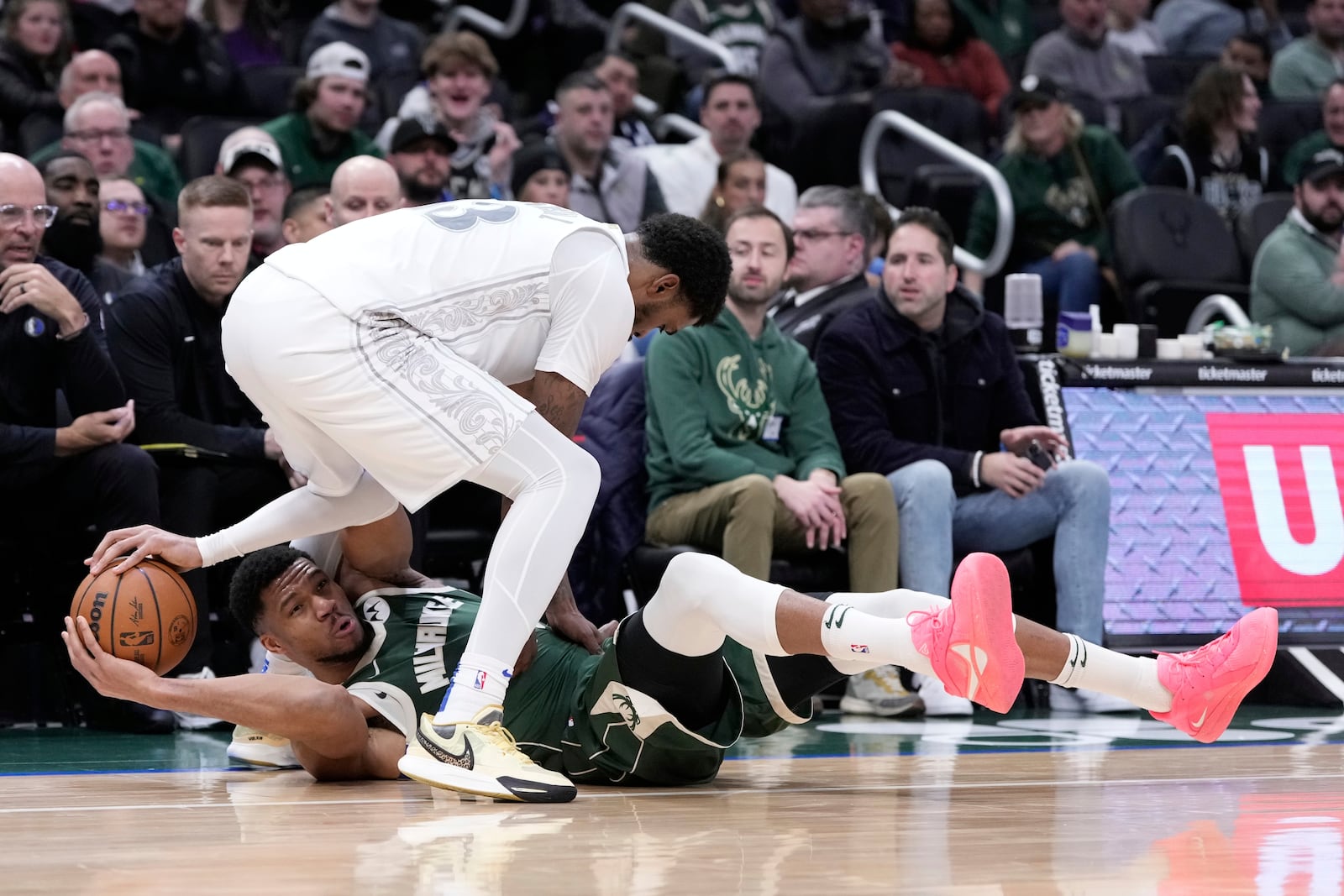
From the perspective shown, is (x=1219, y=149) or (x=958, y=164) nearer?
(x=958, y=164)

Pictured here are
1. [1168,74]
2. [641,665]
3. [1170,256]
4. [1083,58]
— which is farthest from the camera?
[1168,74]

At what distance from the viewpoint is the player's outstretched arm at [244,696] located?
4066 mm

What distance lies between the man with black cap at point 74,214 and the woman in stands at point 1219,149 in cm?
610

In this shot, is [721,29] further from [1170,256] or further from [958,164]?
[1170,256]

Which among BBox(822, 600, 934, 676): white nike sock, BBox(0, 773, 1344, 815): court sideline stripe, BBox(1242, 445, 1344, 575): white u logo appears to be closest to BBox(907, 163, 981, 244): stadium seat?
BBox(1242, 445, 1344, 575): white u logo

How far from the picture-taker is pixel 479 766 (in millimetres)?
3852

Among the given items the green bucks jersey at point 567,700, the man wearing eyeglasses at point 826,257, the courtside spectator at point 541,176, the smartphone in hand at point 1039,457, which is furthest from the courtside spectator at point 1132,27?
the green bucks jersey at point 567,700

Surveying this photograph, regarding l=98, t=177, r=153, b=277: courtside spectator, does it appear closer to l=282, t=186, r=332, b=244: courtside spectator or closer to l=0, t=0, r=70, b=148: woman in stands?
l=282, t=186, r=332, b=244: courtside spectator

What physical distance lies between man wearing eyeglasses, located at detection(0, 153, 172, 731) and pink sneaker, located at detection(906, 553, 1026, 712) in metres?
3.09

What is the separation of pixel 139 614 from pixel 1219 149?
7.85m

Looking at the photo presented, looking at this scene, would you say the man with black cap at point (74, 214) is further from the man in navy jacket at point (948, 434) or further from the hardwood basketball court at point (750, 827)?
the man in navy jacket at point (948, 434)

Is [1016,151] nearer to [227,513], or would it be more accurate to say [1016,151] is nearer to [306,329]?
[227,513]

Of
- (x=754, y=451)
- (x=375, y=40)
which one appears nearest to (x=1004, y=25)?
(x=375, y=40)

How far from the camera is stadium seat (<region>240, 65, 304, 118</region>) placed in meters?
9.75
